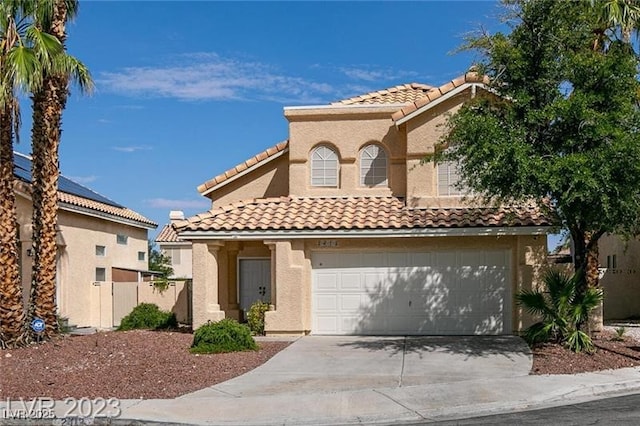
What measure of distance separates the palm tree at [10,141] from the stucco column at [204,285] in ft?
15.3

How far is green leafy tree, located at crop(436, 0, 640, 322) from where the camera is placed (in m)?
14.2

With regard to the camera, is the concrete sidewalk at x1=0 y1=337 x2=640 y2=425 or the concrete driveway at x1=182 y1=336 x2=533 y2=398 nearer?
the concrete sidewalk at x1=0 y1=337 x2=640 y2=425

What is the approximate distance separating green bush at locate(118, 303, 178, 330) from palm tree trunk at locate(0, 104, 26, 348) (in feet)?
16.8

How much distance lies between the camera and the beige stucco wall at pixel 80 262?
904 inches

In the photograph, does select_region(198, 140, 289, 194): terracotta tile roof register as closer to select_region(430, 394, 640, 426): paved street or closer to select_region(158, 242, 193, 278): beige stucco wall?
select_region(430, 394, 640, 426): paved street

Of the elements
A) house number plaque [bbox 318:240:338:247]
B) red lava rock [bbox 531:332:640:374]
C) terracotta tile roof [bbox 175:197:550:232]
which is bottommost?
red lava rock [bbox 531:332:640:374]

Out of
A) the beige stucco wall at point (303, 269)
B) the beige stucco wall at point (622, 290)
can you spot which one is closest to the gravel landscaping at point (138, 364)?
the beige stucco wall at point (303, 269)

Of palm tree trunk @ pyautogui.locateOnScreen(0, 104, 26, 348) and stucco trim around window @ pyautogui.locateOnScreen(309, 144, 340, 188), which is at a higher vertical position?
stucco trim around window @ pyautogui.locateOnScreen(309, 144, 340, 188)

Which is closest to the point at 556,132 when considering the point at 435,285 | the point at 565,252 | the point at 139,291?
the point at 435,285

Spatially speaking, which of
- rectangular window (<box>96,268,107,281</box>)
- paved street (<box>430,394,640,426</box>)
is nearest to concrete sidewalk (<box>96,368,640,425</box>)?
paved street (<box>430,394,640,426</box>)

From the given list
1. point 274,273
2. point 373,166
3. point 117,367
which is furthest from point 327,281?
point 117,367

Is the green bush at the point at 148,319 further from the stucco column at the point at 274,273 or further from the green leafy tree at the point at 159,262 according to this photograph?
the green leafy tree at the point at 159,262

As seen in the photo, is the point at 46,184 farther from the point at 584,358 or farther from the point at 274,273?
the point at 584,358

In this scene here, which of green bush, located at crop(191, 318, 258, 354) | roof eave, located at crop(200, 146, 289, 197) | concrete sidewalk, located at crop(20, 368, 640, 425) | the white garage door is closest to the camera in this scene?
concrete sidewalk, located at crop(20, 368, 640, 425)
